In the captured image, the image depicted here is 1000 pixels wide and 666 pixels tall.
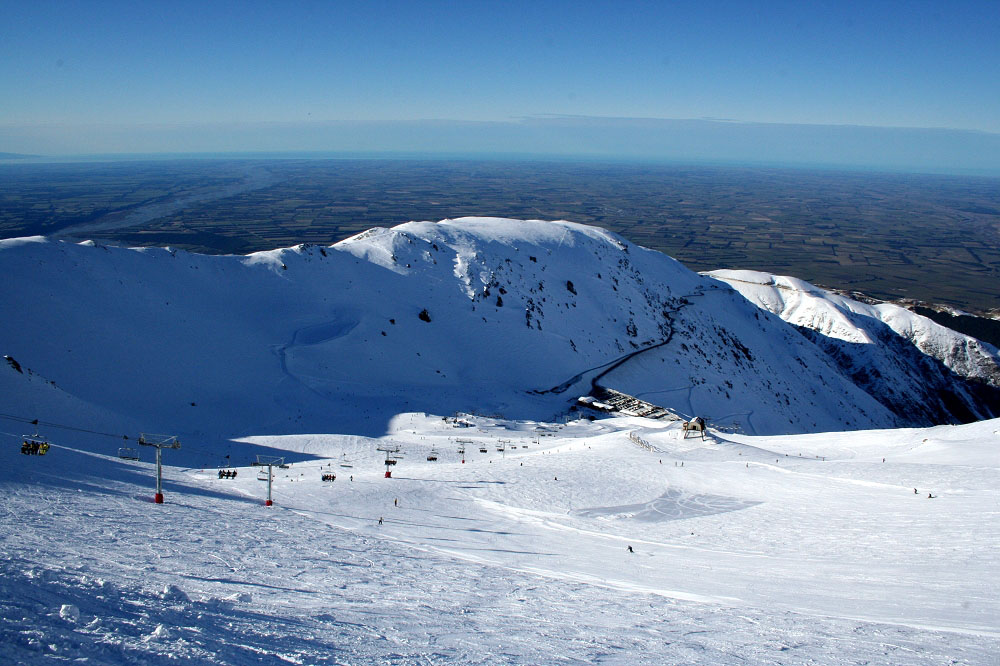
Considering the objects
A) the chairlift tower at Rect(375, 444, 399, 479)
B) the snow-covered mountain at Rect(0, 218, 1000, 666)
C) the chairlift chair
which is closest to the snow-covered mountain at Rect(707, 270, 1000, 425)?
the snow-covered mountain at Rect(0, 218, 1000, 666)

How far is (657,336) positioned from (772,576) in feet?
183

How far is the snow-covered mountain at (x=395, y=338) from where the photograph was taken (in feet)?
124

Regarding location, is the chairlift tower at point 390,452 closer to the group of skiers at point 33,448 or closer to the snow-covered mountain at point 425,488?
the snow-covered mountain at point 425,488

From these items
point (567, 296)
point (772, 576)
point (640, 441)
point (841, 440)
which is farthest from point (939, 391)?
point (772, 576)

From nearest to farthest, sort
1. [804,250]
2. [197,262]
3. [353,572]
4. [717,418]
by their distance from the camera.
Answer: [353,572] → [197,262] → [717,418] → [804,250]

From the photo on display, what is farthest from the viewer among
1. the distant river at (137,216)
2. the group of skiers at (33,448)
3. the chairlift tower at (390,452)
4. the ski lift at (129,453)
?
the distant river at (137,216)

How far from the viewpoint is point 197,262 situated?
51.9m

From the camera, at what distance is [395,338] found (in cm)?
5206

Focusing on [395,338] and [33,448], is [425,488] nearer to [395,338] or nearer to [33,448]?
[33,448]

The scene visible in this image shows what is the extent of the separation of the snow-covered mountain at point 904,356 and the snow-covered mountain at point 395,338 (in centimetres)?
112

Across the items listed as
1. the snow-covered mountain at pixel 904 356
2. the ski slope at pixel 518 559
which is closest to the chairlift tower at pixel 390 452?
the ski slope at pixel 518 559

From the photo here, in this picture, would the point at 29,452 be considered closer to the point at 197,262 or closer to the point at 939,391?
the point at 197,262

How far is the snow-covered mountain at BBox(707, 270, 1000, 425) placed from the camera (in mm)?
80625

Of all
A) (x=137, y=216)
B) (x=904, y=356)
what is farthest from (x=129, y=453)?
(x=137, y=216)
